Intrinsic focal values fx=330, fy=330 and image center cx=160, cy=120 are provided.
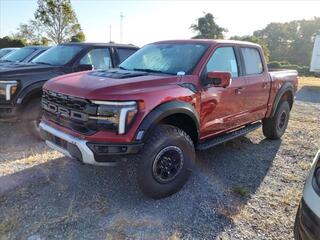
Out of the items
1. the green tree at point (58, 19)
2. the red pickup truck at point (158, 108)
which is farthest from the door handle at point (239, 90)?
the green tree at point (58, 19)

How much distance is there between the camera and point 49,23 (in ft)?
94.3

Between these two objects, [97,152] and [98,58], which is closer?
[97,152]

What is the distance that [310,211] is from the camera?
2.30m

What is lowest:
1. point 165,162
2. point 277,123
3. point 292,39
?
point 277,123

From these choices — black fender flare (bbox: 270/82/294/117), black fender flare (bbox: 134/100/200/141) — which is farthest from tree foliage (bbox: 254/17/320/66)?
black fender flare (bbox: 134/100/200/141)

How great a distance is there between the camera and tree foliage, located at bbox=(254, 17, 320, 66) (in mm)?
62031

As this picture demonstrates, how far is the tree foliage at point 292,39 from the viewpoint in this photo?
62.0 meters

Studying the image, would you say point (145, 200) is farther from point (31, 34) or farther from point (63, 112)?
point (31, 34)

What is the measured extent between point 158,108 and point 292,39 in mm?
71316

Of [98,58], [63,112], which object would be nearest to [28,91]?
[98,58]

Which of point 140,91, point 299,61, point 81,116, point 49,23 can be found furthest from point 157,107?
point 299,61

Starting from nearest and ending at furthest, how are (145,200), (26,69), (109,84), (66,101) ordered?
(109,84)
(66,101)
(145,200)
(26,69)

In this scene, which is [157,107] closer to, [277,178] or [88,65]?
[277,178]

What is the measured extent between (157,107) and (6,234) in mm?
1916
